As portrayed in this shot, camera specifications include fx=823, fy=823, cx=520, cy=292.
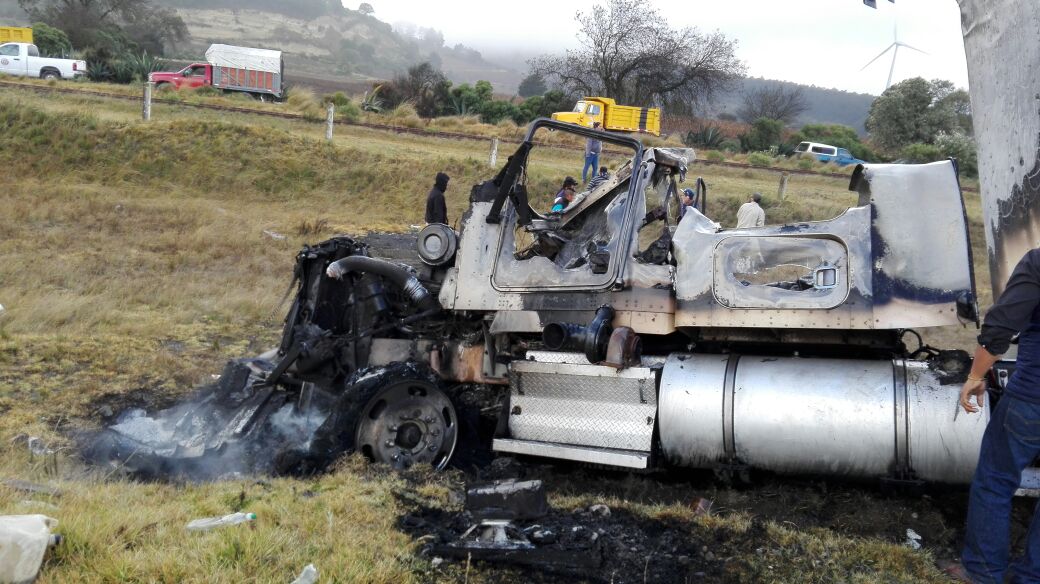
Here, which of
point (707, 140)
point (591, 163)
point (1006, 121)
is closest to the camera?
point (1006, 121)

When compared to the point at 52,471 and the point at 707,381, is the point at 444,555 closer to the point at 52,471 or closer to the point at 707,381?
the point at 707,381

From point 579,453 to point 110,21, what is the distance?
198 ft

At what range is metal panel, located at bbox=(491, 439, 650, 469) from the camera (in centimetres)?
464

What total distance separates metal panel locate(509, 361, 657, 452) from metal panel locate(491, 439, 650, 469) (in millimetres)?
58

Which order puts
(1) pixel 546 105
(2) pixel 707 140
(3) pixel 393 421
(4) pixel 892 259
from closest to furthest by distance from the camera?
(4) pixel 892 259 < (3) pixel 393 421 < (2) pixel 707 140 < (1) pixel 546 105

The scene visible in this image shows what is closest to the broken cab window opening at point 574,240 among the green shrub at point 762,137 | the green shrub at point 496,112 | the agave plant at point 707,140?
the agave plant at point 707,140

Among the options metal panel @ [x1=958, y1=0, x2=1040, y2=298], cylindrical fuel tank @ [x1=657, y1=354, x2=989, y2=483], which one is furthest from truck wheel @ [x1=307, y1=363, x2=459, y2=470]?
metal panel @ [x1=958, y1=0, x2=1040, y2=298]

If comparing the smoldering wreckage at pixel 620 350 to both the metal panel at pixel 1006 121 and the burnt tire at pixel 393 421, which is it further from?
the metal panel at pixel 1006 121

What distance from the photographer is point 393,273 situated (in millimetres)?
5574

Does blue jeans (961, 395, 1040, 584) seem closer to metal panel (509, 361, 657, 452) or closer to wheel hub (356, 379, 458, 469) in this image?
metal panel (509, 361, 657, 452)

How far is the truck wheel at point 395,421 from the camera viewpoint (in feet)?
16.5

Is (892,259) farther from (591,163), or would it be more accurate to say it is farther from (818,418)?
(591,163)

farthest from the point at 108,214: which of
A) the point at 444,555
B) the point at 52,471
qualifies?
the point at 444,555

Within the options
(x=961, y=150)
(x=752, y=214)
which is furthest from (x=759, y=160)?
(x=752, y=214)
